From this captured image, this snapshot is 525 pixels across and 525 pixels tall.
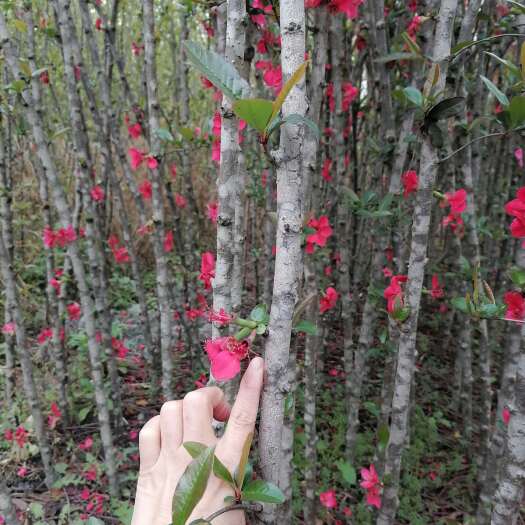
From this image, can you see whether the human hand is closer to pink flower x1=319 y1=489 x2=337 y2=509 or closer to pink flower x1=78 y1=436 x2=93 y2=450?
pink flower x1=319 y1=489 x2=337 y2=509

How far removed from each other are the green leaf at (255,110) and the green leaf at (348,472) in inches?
69.7

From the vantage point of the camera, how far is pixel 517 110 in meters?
0.83

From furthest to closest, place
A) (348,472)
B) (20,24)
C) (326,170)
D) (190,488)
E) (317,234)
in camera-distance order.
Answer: (326,170)
(348,472)
(20,24)
(317,234)
(190,488)

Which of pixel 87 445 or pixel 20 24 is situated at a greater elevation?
pixel 20 24

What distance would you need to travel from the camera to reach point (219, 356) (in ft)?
2.18

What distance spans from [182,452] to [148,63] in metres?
1.31

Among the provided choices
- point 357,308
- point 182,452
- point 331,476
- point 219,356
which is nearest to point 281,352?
point 219,356

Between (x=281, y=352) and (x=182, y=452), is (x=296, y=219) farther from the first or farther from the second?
(x=182, y=452)

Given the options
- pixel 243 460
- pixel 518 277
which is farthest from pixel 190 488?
pixel 518 277

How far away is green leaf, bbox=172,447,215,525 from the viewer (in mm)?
500

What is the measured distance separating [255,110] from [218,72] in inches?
4.1

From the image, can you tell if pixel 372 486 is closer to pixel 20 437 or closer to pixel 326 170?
pixel 326 170

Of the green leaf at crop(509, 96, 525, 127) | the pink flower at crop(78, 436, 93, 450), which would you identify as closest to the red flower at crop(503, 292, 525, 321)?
the green leaf at crop(509, 96, 525, 127)

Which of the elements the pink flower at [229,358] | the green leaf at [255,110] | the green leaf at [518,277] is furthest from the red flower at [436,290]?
the green leaf at [255,110]
